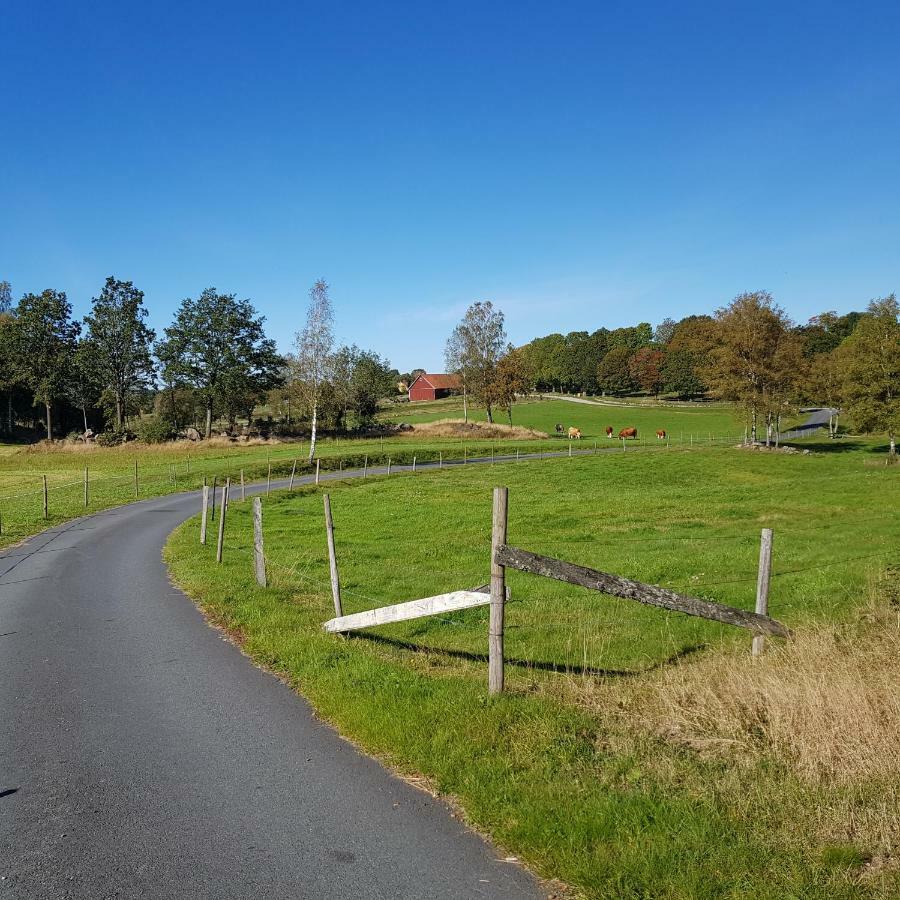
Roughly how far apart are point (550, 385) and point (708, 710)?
167937mm

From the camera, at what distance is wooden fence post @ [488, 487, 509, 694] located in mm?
7508

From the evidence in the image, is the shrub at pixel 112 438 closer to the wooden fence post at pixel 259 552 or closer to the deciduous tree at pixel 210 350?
the deciduous tree at pixel 210 350

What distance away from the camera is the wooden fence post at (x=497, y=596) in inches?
296

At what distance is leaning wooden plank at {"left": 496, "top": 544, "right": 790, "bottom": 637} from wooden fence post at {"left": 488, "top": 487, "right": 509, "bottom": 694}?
11 cm

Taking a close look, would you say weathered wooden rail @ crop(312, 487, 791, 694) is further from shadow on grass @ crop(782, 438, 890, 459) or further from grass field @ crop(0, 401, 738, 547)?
shadow on grass @ crop(782, 438, 890, 459)

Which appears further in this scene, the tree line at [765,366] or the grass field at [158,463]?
the tree line at [765,366]

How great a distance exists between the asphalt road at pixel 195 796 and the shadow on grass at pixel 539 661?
202 centimetres

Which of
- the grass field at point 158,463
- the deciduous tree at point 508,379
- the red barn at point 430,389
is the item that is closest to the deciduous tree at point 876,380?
the grass field at point 158,463

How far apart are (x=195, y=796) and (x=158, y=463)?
56.0 m

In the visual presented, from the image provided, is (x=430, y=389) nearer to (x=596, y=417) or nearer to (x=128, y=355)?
(x=596, y=417)

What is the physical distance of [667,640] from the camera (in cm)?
1127

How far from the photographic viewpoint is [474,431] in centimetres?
8300

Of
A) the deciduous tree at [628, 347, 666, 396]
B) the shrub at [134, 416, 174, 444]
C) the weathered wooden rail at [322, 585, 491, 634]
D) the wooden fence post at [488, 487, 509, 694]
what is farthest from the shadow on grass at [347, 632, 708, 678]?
the deciduous tree at [628, 347, 666, 396]

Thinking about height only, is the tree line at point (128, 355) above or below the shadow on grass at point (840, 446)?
above
